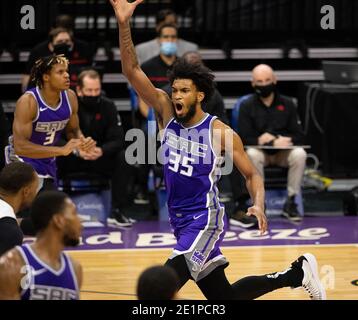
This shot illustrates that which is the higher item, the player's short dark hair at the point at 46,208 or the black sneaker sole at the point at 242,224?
the player's short dark hair at the point at 46,208

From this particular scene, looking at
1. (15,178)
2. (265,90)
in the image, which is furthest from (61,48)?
(15,178)

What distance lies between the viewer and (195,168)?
5.61 meters

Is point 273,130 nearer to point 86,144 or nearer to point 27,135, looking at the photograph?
point 86,144

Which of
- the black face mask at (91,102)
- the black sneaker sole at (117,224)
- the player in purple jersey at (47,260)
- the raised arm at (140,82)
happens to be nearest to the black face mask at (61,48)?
the black face mask at (91,102)

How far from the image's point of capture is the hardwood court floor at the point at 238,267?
6.86 m

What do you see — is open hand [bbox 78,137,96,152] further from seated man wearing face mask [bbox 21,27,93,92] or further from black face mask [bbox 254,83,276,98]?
black face mask [bbox 254,83,276,98]

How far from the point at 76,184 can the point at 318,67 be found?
3.69 meters

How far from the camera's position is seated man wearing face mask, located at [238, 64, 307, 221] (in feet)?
30.2

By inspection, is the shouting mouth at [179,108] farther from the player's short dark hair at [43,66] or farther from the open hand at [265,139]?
the open hand at [265,139]

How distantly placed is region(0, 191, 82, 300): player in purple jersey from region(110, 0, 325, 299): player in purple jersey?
1335mm

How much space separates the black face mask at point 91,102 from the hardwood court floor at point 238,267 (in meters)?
1.60

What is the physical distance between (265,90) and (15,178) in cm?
461
